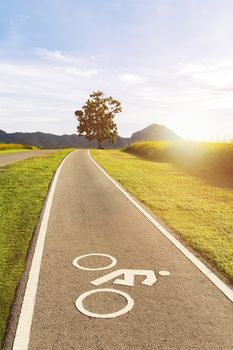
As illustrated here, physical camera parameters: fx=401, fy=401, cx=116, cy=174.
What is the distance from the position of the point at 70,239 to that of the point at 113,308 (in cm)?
319

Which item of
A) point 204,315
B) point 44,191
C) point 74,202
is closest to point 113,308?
point 204,315

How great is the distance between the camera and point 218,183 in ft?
56.4

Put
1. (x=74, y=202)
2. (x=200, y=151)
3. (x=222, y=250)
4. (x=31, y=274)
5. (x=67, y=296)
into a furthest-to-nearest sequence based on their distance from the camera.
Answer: (x=200, y=151)
(x=74, y=202)
(x=222, y=250)
(x=31, y=274)
(x=67, y=296)

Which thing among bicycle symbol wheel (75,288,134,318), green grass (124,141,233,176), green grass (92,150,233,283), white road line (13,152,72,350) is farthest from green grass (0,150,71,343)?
green grass (124,141,233,176)

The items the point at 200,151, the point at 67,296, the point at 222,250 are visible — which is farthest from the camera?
the point at 200,151

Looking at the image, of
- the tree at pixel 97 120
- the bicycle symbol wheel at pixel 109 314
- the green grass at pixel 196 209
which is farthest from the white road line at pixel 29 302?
the tree at pixel 97 120

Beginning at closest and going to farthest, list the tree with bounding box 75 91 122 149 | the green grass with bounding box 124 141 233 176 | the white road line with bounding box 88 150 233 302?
1. the white road line with bounding box 88 150 233 302
2. the green grass with bounding box 124 141 233 176
3. the tree with bounding box 75 91 122 149

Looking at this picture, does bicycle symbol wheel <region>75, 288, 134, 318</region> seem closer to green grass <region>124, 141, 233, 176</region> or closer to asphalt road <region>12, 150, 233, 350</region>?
asphalt road <region>12, 150, 233, 350</region>

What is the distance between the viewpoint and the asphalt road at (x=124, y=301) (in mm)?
4035

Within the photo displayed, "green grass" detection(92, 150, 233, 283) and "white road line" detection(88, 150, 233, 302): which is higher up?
"green grass" detection(92, 150, 233, 283)

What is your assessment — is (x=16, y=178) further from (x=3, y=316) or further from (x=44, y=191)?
(x=3, y=316)

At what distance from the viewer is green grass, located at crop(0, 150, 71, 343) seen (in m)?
5.43

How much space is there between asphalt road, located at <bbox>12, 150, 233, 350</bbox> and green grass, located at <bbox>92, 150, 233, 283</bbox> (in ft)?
2.05

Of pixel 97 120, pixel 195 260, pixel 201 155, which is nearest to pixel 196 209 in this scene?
pixel 195 260
